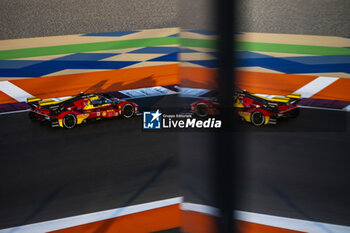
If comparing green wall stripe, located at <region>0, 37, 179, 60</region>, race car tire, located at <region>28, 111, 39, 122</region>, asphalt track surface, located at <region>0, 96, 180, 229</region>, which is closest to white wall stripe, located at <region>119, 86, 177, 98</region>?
asphalt track surface, located at <region>0, 96, 180, 229</region>

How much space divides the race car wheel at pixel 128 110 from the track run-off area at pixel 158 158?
129mm

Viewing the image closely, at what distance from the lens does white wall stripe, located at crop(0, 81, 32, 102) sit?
262 inches

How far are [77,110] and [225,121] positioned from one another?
188 inches

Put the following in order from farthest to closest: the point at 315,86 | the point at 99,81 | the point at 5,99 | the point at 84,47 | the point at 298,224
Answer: the point at 84,47, the point at 99,81, the point at 315,86, the point at 5,99, the point at 298,224

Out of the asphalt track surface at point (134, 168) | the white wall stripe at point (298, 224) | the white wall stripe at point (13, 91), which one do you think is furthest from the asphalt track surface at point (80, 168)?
the white wall stripe at point (13, 91)

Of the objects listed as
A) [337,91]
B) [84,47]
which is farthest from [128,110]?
[84,47]

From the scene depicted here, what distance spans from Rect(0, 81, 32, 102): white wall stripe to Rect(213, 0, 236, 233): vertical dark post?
631 centimetres

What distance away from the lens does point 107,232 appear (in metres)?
2.95

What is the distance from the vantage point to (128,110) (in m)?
5.55

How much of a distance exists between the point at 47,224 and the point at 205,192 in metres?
2.59

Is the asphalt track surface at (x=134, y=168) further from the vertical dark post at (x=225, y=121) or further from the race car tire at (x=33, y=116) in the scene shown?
the vertical dark post at (x=225, y=121)

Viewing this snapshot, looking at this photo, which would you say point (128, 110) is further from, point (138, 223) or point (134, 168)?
point (138, 223)

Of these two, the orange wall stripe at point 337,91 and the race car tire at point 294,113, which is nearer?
the race car tire at point 294,113

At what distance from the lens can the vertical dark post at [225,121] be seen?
774mm
